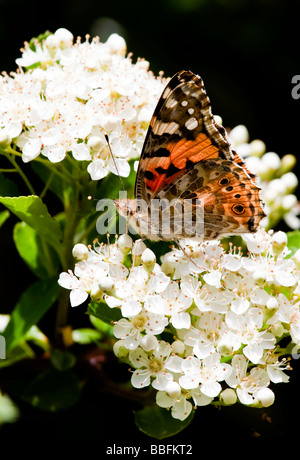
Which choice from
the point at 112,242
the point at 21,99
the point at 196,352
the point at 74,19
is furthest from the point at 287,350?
the point at 74,19

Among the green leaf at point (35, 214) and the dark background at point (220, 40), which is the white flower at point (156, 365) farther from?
the dark background at point (220, 40)

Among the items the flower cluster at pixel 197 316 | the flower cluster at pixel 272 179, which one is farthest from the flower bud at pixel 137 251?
the flower cluster at pixel 272 179

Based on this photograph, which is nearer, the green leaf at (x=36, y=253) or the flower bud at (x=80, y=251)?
the flower bud at (x=80, y=251)

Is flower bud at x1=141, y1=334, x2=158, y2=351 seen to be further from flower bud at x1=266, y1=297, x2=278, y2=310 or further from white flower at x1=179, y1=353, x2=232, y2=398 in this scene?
flower bud at x1=266, y1=297, x2=278, y2=310

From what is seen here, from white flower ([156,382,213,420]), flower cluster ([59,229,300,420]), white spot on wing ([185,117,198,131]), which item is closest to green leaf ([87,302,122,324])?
flower cluster ([59,229,300,420])

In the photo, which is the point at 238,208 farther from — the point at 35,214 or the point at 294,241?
the point at 35,214

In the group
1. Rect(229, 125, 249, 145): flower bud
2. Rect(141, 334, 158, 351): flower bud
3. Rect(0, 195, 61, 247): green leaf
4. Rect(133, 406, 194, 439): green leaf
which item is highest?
Rect(229, 125, 249, 145): flower bud

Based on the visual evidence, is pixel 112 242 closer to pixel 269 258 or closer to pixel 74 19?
pixel 269 258
